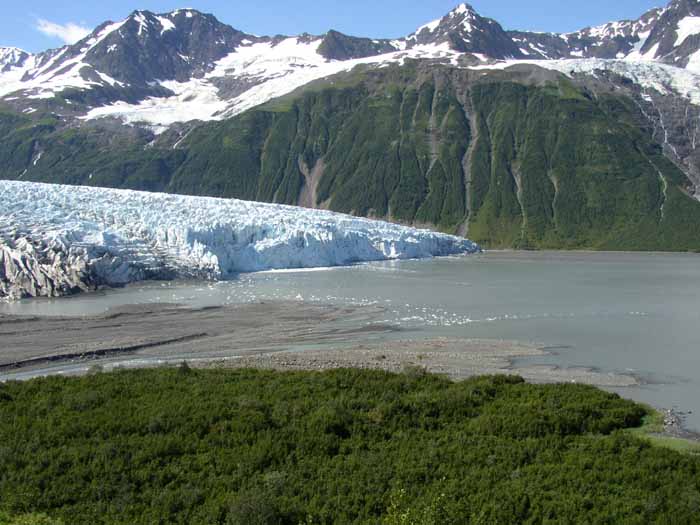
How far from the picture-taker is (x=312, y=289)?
165ft

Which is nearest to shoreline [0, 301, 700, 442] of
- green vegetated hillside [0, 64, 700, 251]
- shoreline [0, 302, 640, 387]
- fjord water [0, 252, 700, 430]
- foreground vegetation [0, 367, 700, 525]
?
shoreline [0, 302, 640, 387]

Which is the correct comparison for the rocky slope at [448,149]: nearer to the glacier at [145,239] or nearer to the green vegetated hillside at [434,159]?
the green vegetated hillside at [434,159]

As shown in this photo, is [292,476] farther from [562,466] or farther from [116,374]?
[116,374]

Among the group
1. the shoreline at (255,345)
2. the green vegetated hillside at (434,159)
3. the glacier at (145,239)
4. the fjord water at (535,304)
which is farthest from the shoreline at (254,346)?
the green vegetated hillside at (434,159)

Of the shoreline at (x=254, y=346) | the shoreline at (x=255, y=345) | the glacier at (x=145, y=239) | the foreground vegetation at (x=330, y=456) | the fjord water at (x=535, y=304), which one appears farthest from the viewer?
the glacier at (x=145, y=239)

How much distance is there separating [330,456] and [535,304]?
1267 inches

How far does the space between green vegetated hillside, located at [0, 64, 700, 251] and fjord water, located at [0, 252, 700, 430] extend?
168ft

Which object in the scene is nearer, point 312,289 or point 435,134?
point 312,289

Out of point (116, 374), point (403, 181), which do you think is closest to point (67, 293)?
point (116, 374)

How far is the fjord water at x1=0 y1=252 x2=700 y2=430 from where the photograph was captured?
89.1ft

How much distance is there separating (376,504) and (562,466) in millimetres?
4180

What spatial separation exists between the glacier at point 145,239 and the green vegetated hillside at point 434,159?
58.1 metres

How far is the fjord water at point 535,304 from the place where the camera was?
2716 centimetres

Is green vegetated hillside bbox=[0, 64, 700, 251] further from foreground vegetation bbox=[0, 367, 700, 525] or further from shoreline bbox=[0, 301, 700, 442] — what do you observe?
foreground vegetation bbox=[0, 367, 700, 525]
